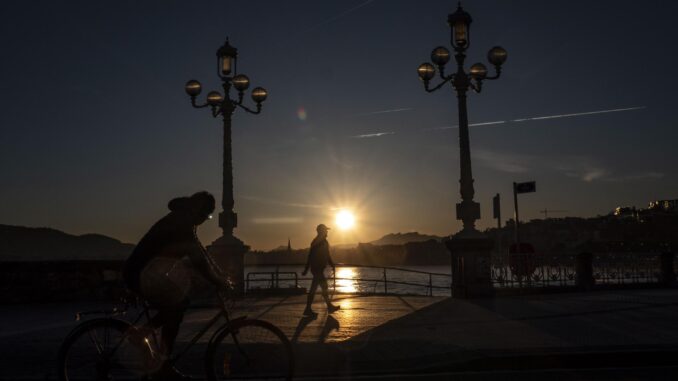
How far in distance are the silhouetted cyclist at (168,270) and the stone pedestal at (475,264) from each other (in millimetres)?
10926

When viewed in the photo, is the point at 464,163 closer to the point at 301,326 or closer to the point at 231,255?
the point at 231,255

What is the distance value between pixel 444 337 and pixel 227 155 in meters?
11.5

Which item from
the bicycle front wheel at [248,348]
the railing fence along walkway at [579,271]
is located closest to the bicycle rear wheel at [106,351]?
the bicycle front wheel at [248,348]

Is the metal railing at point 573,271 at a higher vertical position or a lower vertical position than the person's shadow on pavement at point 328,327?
higher

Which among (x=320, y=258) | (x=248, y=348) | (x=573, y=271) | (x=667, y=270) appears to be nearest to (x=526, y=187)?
(x=573, y=271)

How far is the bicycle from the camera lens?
17.5 feet

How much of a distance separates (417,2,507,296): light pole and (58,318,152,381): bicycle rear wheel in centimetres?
1121

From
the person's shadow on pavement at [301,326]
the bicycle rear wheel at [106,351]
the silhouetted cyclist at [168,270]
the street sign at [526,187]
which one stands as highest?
the street sign at [526,187]

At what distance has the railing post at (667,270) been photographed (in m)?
19.8

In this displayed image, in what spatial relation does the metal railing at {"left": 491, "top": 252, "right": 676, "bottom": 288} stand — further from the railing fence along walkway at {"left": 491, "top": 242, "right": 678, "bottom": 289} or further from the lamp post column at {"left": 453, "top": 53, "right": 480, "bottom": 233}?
the lamp post column at {"left": 453, "top": 53, "right": 480, "bottom": 233}

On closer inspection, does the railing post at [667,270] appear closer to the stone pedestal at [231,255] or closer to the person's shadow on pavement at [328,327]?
the person's shadow on pavement at [328,327]

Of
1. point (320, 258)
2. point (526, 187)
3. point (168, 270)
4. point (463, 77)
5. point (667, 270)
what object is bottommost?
point (667, 270)

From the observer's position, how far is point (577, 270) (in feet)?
60.4

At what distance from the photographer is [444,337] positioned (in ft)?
27.7
